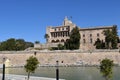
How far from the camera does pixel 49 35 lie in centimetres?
8756

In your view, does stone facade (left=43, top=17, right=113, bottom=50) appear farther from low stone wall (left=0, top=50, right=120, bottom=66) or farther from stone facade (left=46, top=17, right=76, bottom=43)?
low stone wall (left=0, top=50, right=120, bottom=66)

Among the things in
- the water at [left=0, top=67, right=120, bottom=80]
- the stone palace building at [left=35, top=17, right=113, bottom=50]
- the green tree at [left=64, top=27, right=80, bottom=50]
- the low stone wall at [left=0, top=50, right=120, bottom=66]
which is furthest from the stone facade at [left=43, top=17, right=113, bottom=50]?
the water at [left=0, top=67, right=120, bottom=80]

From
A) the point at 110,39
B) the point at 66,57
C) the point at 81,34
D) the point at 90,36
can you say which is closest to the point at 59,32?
the point at 81,34

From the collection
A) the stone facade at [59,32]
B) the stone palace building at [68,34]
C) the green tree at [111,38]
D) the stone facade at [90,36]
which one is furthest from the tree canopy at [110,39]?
the stone facade at [59,32]

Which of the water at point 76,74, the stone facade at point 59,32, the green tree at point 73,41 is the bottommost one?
the water at point 76,74

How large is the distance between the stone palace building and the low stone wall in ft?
37.6

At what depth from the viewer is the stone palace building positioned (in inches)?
3098

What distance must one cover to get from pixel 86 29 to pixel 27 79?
57390 millimetres

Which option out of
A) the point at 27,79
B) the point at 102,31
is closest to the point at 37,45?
the point at 102,31

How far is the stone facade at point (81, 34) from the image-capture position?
3095 inches

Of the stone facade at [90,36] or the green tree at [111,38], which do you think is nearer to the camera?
the green tree at [111,38]

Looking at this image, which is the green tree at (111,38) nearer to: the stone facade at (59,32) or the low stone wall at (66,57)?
the low stone wall at (66,57)

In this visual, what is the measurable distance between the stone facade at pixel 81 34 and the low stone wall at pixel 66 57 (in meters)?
11.6

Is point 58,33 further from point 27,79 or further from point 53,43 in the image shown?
point 27,79
